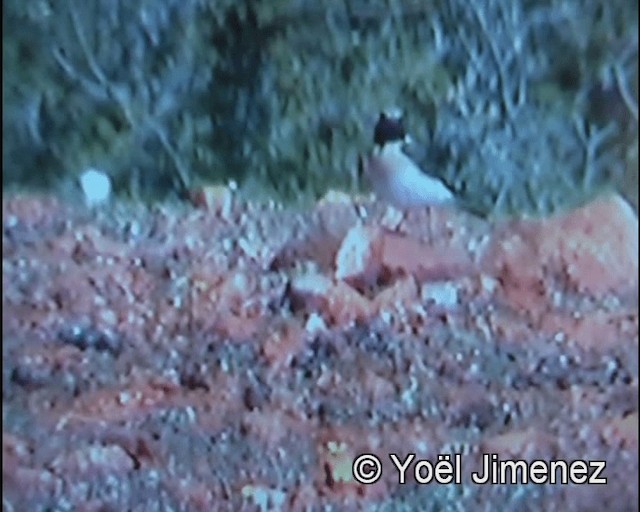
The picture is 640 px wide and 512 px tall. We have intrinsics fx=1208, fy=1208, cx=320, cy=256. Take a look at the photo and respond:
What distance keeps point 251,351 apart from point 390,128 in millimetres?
335

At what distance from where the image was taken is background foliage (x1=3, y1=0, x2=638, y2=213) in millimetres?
1520

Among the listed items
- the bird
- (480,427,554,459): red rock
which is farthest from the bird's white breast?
(480,427,554,459): red rock

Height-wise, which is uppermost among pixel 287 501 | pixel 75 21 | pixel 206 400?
pixel 75 21

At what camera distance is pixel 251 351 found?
1.54 m

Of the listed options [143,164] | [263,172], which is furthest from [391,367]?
[143,164]

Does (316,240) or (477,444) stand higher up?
(316,240)

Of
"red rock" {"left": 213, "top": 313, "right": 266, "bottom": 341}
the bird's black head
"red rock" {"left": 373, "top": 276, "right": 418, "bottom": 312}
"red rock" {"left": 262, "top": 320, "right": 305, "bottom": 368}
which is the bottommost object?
"red rock" {"left": 262, "top": 320, "right": 305, "bottom": 368}

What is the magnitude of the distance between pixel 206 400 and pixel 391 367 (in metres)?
Result: 0.24

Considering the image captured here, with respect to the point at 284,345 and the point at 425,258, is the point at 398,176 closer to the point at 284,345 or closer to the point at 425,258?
the point at 425,258

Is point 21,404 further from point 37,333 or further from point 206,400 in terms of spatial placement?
point 206,400

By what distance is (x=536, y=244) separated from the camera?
153 centimetres

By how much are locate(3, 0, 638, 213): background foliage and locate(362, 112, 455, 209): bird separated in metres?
0.01

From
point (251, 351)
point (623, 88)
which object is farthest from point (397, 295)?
point (623, 88)

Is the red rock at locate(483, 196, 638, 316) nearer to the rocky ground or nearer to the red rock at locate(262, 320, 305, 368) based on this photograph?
the rocky ground
